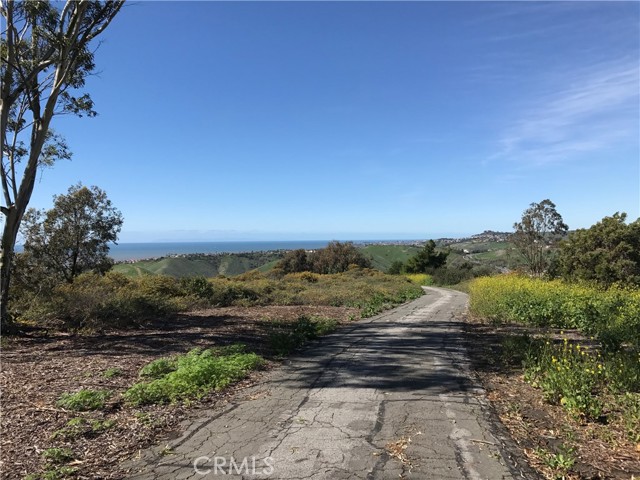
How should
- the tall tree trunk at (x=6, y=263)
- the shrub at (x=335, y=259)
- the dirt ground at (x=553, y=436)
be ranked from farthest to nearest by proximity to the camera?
the shrub at (x=335, y=259)
the tall tree trunk at (x=6, y=263)
the dirt ground at (x=553, y=436)

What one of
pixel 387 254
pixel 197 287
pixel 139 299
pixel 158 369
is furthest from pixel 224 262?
pixel 158 369

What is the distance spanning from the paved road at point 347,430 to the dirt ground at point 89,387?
391 millimetres

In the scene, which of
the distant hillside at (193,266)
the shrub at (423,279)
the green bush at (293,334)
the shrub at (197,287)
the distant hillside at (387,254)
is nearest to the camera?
the green bush at (293,334)

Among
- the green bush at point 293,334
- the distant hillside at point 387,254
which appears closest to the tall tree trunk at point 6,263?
the green bush at point 293,334

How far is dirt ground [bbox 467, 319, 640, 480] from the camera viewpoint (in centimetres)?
374

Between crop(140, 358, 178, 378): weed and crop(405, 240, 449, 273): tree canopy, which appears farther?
crop(405, 240, 449, 273): tree canopy

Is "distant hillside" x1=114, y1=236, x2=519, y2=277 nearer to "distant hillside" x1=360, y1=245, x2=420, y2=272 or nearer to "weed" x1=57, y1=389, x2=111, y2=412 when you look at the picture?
"distant hillside" x1=360, y1=245, x2=420, y2=272

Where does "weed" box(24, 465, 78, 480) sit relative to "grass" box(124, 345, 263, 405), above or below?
above

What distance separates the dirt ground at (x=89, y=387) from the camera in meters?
4.07

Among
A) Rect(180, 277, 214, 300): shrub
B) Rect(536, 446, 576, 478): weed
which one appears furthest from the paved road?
Rect(180, 277, 214, 300): shrub

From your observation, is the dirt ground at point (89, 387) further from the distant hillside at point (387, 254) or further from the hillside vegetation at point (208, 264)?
the distant hillside at point (387, 254)

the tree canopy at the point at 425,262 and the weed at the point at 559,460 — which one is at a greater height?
the weed at the point at 559,460

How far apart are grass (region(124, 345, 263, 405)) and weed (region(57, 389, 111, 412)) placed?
1.04ft

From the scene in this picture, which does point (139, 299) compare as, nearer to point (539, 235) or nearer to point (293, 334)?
point (293, 334)
